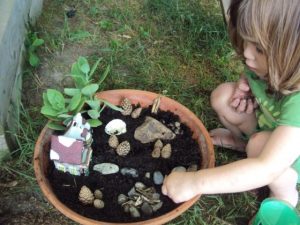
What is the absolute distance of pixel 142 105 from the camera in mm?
1661

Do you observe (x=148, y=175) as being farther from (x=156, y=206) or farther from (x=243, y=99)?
(x=243, y=99)

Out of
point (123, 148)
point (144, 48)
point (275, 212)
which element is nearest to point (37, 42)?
point (144, 48)

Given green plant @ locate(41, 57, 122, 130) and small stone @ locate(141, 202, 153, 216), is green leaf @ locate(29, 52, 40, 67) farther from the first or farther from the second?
small stone @ locate(141, 202, 153, 216)

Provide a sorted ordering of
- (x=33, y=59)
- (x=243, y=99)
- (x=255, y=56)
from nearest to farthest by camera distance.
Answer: (x=255, y=56) → (x=243, y=99) → (x=33, y=59)

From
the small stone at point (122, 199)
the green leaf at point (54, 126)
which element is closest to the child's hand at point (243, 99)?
the small stone at point (122, 199)

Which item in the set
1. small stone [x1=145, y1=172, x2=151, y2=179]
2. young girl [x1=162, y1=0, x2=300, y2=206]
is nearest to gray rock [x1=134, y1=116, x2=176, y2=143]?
small stone [x1=145, y1=172, x2=151, y2=179]

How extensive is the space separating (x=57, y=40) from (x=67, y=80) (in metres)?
0.27

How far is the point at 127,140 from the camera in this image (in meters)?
1.58

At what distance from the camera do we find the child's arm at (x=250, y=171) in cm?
127

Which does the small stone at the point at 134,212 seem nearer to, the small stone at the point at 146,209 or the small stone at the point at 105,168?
the small stone at the point at 146,209

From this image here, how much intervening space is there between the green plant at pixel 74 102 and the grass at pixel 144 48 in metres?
0.37

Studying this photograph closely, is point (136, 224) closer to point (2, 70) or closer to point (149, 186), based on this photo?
point (149, 186)

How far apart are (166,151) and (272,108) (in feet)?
1.27

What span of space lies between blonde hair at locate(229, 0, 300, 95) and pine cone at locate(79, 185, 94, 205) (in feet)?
2.17
